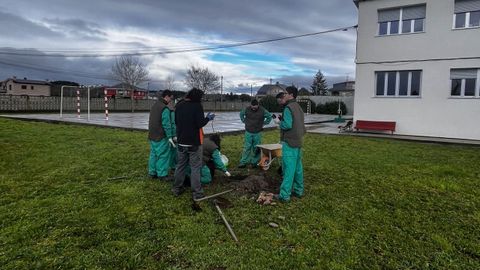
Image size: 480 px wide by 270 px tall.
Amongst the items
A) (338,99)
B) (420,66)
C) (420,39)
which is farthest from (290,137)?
(338,99)

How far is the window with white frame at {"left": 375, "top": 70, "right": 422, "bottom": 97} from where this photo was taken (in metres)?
15.4

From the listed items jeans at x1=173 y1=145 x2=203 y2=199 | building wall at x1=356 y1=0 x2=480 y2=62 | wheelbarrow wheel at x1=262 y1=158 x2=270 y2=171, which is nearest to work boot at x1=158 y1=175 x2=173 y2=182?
jeans at x1=173 y1=145 x2=203 y2=199

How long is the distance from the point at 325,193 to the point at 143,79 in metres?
47.7

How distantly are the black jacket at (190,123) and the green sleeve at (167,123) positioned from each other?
1.17 m

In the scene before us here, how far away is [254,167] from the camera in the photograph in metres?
7.73

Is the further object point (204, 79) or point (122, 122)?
point (204, 79)

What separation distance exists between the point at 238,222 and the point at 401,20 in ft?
48.8

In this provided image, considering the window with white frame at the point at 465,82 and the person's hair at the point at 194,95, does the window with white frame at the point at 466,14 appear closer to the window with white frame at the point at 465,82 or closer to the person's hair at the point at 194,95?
the window with white frame at the point at 465,82

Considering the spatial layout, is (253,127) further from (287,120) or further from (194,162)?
(194,162)

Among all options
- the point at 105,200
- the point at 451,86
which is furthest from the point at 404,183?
the point at 451,86

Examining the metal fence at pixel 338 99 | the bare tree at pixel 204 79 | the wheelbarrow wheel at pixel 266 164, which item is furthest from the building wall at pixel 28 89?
the wheelbarrow wheel at pixel 266 164

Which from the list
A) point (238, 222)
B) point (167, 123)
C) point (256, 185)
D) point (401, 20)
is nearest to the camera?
point (238, 222)

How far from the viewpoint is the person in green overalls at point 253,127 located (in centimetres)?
768

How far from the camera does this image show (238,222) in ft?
14.4
